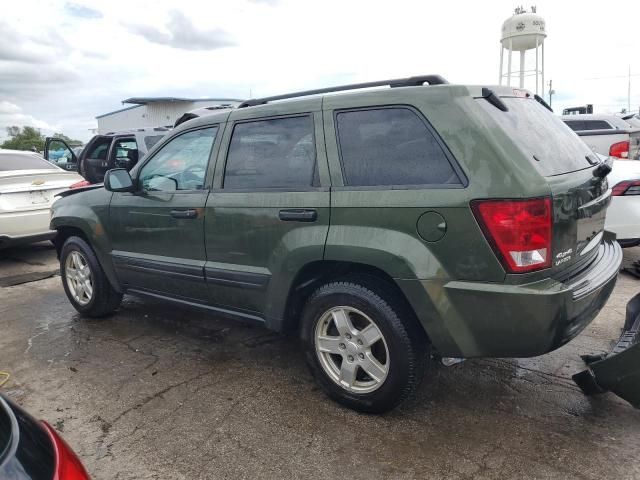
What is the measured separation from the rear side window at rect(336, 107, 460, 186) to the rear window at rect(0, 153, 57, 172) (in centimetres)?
648

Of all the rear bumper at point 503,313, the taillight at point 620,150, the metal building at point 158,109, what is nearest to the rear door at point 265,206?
the rear bumper at point 503,313

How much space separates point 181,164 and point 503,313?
8.29 ft

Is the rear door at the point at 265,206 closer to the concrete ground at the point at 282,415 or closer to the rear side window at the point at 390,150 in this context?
the rear side window at the point at 390,150

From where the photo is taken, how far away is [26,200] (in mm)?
6902

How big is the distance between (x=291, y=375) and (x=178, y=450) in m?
1.00

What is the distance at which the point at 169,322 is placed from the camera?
466 centimetres

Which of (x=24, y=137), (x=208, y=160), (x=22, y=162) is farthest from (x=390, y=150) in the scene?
(x=24, y=137)

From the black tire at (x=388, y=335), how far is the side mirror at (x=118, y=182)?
1.89 m

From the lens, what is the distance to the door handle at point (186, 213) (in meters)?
3.54

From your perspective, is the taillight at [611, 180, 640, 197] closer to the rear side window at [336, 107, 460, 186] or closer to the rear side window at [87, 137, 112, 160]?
the rear side window at [336, 107, 460, 186]

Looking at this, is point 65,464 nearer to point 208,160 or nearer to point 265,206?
point 265,206

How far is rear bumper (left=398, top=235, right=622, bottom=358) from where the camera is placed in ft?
7.89

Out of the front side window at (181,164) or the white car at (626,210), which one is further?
the white car at (626,210)

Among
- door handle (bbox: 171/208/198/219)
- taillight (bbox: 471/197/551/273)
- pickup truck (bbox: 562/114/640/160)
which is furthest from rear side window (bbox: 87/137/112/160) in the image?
pickup truck (bbox: 562/114/640/160)
